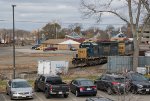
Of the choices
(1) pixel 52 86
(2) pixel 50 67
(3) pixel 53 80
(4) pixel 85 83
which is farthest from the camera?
(2) pixel 50 67

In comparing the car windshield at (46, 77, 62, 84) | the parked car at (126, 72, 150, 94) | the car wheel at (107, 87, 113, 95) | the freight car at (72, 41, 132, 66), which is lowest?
the car wheel at (107, 87, 113, 95)

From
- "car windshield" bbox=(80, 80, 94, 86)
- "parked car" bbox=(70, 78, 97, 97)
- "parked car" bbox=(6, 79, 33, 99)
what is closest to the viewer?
"parked car" bbox=(6, 79, 33, 99)

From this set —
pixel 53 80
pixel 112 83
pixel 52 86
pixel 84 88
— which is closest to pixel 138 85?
pixel 112 83

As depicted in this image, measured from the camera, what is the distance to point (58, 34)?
635 ft

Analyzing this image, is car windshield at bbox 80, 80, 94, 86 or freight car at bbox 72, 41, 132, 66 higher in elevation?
freight car at bbox 72, 41, 132, 66

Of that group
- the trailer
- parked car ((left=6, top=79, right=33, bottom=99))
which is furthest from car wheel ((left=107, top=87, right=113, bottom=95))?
the trailer

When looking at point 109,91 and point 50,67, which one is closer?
point 109,91

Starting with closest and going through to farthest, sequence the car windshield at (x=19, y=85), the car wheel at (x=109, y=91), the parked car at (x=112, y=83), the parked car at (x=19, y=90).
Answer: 1. the parked car at (x=19, y=90)
2. the car windshield at (x=19, y=85)
3. the parked car at (x=112, y=83)
4. the car wheel at (x=109, y=91)

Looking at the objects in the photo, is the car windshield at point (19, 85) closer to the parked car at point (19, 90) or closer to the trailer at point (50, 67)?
the parked car at point (19, 90)

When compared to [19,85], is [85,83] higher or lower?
higher

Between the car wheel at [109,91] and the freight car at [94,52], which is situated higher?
the freight car at [94,52]

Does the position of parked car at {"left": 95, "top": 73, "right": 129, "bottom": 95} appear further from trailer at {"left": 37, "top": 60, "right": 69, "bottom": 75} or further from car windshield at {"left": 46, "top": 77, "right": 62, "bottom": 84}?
trailer at {"left": 37, "top": 60, "right": 69, "bottom": 75}

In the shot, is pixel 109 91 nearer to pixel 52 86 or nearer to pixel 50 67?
pixel 52 86

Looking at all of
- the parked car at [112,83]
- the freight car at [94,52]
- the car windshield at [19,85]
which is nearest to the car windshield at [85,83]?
the parked car at [112,83]
